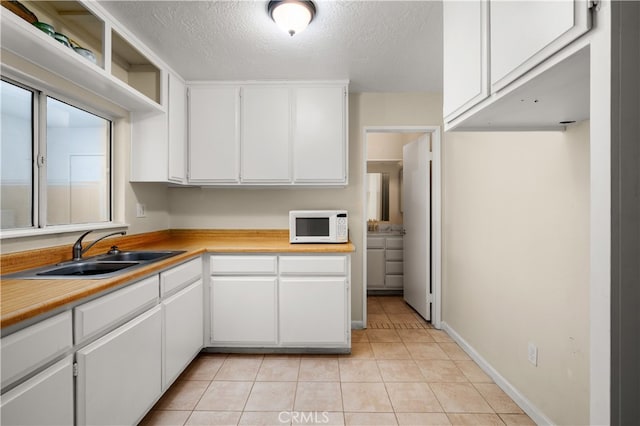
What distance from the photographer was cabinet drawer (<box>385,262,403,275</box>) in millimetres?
4258

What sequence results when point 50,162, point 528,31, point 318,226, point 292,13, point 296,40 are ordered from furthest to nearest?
1. point 318,226
2. point 296,40
3. point 50,162
4. point 292,13
5. point 528,31

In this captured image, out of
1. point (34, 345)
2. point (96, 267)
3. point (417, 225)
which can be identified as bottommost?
point (34, 345)

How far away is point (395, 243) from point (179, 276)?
298 centimetres

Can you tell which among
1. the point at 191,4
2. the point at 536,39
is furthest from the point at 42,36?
the point at 536,39

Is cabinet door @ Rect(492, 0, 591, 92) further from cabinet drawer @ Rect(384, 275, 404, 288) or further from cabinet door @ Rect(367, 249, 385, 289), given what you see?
cabinet drawer @ Rect(384, 275, 404, 288)

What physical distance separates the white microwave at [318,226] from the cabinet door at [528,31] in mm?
1785

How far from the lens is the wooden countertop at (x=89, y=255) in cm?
105

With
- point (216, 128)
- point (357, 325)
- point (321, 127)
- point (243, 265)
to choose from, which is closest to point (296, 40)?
point (321, 127)

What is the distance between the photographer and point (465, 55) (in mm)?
1240

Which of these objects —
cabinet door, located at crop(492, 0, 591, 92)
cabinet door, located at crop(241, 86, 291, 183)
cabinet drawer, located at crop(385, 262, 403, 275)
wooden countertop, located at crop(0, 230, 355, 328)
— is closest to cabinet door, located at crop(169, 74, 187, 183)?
cabinet door, located at crop(241, 86, 291, 183)

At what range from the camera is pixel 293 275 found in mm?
2479

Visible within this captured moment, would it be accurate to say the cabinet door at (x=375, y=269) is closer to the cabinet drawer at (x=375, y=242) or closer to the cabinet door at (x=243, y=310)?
the cabinet drawer at (x=375, y=242)

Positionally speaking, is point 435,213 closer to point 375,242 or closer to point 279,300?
point 375,242

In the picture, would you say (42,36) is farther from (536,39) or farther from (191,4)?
(536,39)
